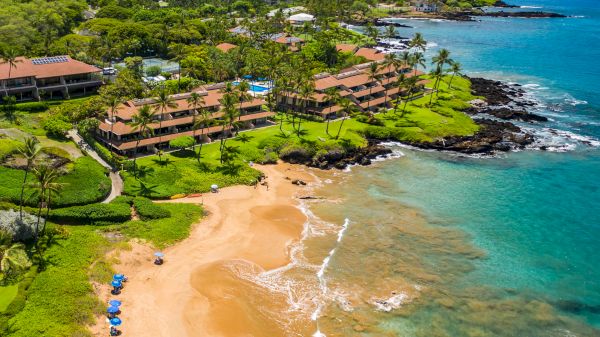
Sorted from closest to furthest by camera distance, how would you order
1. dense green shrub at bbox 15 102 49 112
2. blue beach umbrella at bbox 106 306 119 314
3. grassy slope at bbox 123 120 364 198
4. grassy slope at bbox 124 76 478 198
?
blue beach umbrella at bbox 106 306 119 314
grassy slope at bbox 123 120 364 198
grassy slope at bbox 124 76 478 198
dense green shrub at bbox 15 102 49 112

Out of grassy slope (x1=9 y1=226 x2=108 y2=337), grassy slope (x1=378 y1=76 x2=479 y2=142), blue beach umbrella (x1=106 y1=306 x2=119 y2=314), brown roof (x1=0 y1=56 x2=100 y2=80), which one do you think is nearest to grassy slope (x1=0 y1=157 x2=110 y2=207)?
grassy slope (x1=9 y1=226 x2=108 y2=337)

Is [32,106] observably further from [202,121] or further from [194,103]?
[202,121]

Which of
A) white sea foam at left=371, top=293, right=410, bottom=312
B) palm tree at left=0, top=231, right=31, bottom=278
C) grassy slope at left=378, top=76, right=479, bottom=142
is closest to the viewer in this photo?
palm tree at left=0, top=231, right=31, bottom=278

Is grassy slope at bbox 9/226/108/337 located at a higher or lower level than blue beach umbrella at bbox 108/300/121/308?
higher

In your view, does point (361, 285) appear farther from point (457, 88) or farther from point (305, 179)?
point (457, 88)

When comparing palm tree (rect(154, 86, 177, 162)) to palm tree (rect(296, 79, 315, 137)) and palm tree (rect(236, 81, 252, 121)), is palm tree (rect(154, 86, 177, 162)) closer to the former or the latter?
palm tree (rect(236, 81, 252, 121))

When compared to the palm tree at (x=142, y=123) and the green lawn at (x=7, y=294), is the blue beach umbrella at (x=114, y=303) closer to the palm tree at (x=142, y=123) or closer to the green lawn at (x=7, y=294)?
the green lawn at (x=7, y=294)

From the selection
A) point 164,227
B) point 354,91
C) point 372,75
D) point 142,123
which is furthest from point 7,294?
point 372,75
